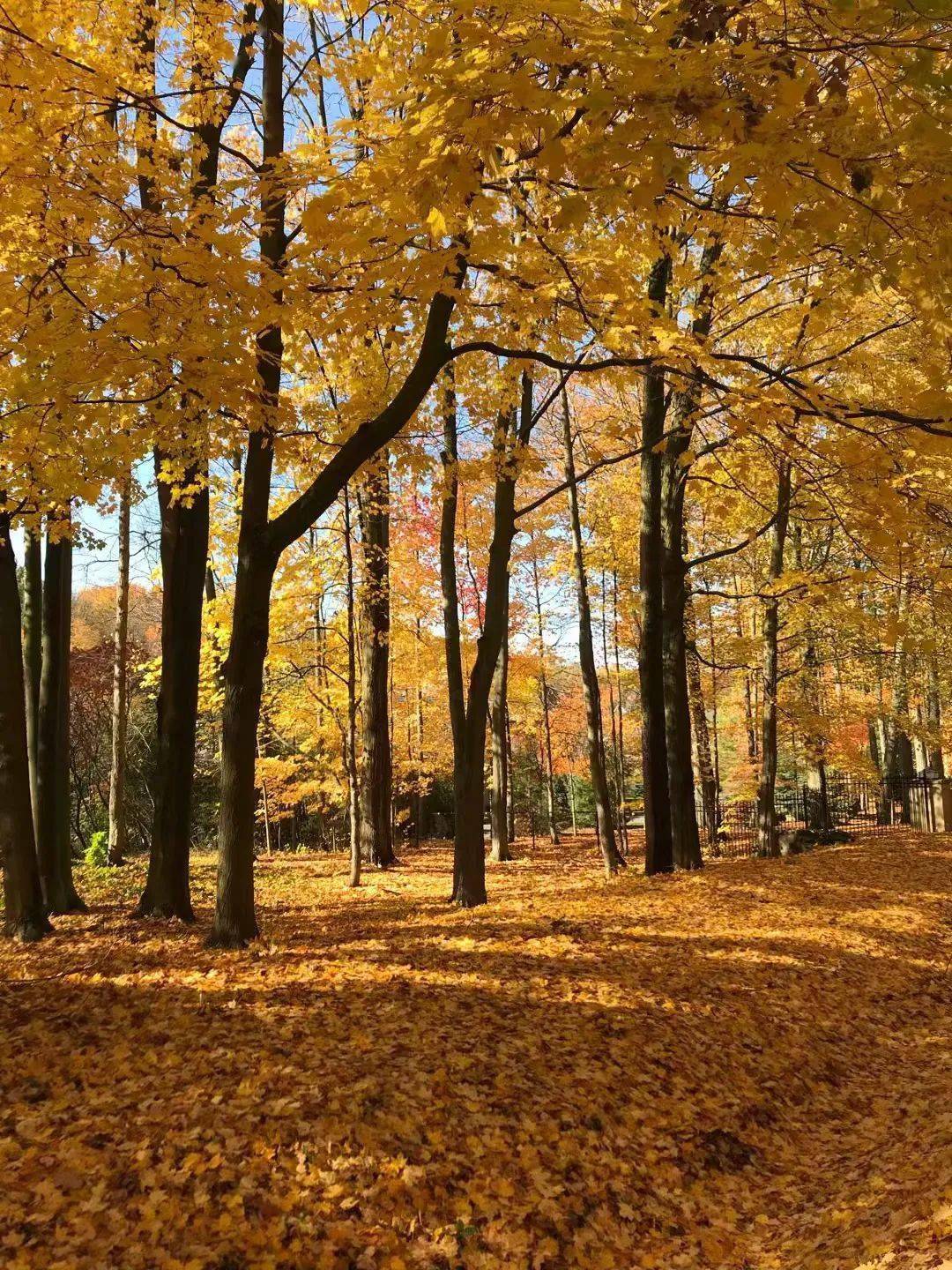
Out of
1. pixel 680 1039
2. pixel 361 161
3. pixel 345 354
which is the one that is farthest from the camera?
pixel 345 354

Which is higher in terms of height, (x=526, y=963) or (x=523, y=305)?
(x=523, y=305)

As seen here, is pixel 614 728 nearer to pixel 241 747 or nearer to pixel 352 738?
pixel 352 738

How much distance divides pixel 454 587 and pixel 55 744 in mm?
5059

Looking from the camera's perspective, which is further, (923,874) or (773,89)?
(923,874)

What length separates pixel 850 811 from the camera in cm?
2309

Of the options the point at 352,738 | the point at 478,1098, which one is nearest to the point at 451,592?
the point at 352,738

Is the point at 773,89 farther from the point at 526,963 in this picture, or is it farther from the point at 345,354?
the point at 526,963

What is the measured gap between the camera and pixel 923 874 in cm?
1076

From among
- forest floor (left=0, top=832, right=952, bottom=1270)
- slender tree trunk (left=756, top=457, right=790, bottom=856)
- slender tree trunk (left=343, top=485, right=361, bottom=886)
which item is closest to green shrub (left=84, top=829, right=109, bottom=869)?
slender tree trunk (left=343, top=485, right=361, bottom=886)

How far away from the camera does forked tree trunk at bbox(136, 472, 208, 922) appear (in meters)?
7.71

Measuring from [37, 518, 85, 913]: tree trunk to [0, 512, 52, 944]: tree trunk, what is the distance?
1713 mm

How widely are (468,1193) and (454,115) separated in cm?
435

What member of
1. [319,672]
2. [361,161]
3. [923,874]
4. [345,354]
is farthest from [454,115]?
[319,672]

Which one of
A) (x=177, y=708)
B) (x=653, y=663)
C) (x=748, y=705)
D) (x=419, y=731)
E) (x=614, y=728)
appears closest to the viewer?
(x=177, y=708)
